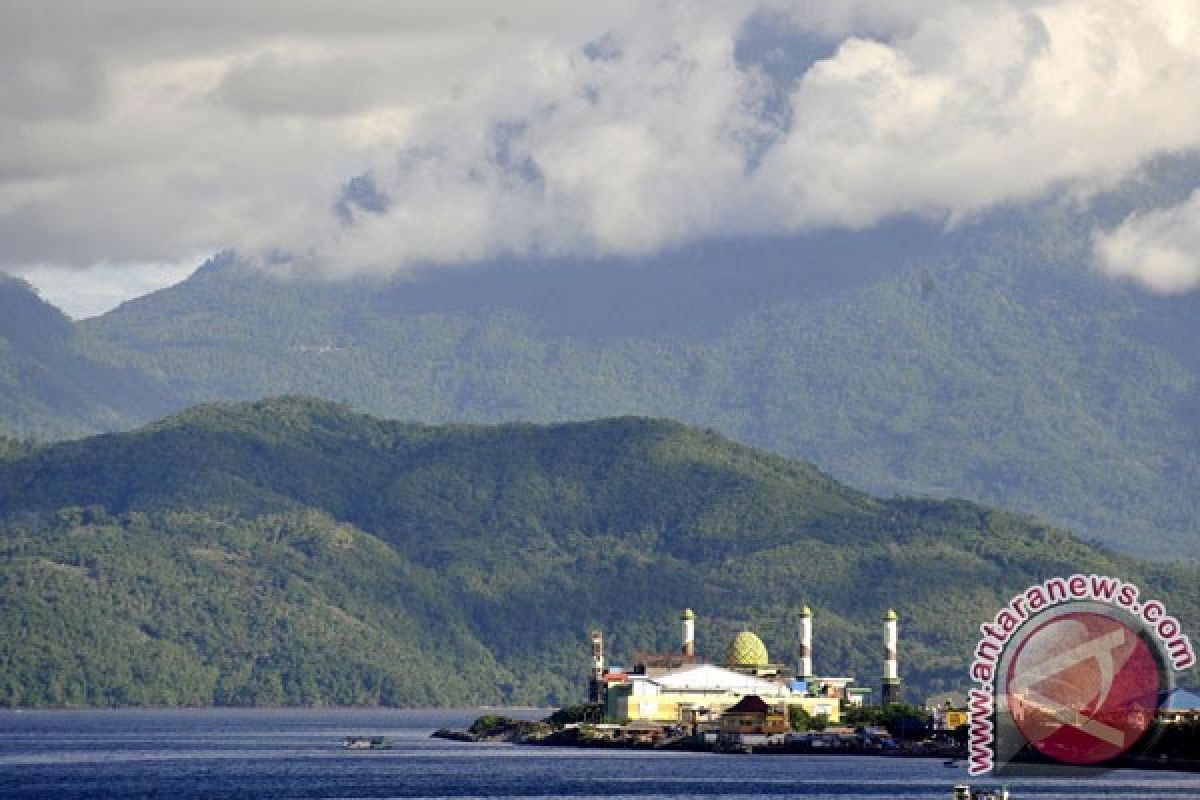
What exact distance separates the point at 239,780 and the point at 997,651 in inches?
3600

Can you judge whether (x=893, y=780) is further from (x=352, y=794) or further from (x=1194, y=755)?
(x=352, y=794)

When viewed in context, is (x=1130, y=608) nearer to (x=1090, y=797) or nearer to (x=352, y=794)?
(x=1090, y=797)

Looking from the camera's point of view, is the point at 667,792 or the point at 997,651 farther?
the point at 667,792

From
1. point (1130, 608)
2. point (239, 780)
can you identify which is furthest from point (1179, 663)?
point (239, 780)

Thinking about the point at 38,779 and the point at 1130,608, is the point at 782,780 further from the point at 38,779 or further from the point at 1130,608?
the point at 1130,608

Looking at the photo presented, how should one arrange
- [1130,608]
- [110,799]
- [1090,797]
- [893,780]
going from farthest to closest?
1. [893,780]
2. [110,799]
3. [1090,797]
4. [1130,608]

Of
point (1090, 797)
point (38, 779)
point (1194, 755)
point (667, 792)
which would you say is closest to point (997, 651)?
point (1090, 797)

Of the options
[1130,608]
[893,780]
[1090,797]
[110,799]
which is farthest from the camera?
[893,780]

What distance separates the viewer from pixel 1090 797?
163875 mm

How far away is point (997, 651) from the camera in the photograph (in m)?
114

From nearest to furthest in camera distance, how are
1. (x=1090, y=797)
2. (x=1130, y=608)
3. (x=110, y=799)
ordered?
(x=1130, y=608)
(x=1090, y=797)
(x=110, y=799)

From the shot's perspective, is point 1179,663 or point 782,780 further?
point 782,780

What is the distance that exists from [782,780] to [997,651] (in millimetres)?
79892

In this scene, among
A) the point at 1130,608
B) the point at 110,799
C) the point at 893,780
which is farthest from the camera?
the point at 893,780
